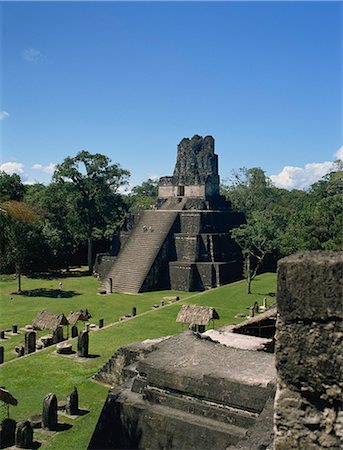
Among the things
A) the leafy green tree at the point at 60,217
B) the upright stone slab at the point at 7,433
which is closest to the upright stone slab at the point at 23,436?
the upright stone slab at the point at 7,433

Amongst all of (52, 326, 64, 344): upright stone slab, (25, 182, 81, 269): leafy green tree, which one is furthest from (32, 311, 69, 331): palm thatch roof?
(25, 182, 81, 269): leafy green tree

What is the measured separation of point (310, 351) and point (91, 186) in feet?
92.9

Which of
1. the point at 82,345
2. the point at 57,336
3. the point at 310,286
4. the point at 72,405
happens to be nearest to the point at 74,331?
the point at 57,336

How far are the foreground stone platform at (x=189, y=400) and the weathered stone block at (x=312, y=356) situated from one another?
129 inches

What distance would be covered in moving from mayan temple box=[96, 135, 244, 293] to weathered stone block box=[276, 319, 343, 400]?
20.9m

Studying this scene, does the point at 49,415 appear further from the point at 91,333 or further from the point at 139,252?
the point at 139,252

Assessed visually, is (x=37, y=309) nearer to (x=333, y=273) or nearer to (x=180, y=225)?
(x=180, y=225)

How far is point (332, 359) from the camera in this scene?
3.29 meters

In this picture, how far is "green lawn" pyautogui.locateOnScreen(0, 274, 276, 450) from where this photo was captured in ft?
33.7

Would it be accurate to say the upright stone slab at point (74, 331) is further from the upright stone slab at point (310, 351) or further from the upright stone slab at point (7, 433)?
the upright stone slab at point (310, 351)

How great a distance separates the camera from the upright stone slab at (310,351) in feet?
10.7

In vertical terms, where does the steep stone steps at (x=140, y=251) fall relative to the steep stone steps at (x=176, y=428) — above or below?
above

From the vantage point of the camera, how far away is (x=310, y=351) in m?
3.36

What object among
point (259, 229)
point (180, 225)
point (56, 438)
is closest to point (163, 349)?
point (56, 438)
